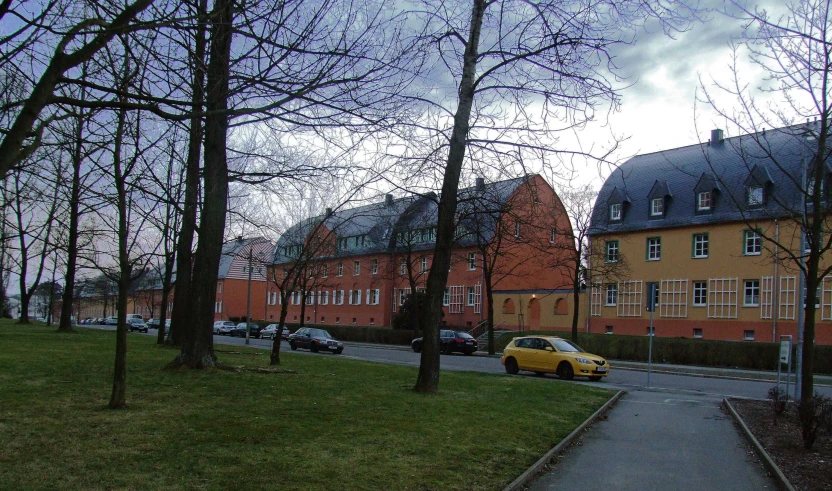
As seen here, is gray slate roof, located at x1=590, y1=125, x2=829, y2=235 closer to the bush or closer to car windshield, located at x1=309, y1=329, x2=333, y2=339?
the bush

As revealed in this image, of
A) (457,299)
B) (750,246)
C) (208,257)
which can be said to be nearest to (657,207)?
(750,246)

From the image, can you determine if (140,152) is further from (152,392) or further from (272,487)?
(272,487)

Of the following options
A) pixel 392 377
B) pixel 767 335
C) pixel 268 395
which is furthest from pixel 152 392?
pixel 767 335

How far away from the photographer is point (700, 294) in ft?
143

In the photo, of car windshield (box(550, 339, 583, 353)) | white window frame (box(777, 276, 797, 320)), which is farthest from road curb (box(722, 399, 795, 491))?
white window frame (box(777, 276, 797, 320))

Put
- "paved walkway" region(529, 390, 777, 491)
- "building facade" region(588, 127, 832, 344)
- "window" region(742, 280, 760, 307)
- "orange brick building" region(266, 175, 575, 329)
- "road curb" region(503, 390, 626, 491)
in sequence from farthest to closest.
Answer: "window" region(742, 280, 760, 307) → "building facade" region(588, 127, 832, 344) → "orange brick building" region(266, 175, 575, 329) → "paved walkway" region(529, 390, 777, 491) → "road curb" region(503, 390, 626, 491)

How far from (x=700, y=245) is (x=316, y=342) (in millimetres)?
24792

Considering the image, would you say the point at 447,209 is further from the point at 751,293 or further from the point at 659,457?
the point at 751,293

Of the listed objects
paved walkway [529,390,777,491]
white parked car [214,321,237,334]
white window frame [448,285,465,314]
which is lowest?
white parked car [214,321,237,334]

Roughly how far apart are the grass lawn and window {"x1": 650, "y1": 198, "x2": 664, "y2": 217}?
115 feet

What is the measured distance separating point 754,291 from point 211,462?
132 ft

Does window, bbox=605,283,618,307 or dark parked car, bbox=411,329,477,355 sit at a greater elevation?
window, bbox=605,283,618,307

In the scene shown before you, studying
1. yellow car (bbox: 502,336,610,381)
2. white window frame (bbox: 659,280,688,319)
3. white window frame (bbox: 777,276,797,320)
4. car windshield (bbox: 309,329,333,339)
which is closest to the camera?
yellow car (bbox: 502,336,610,381)

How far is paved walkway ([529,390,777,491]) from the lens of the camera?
25.8ft
